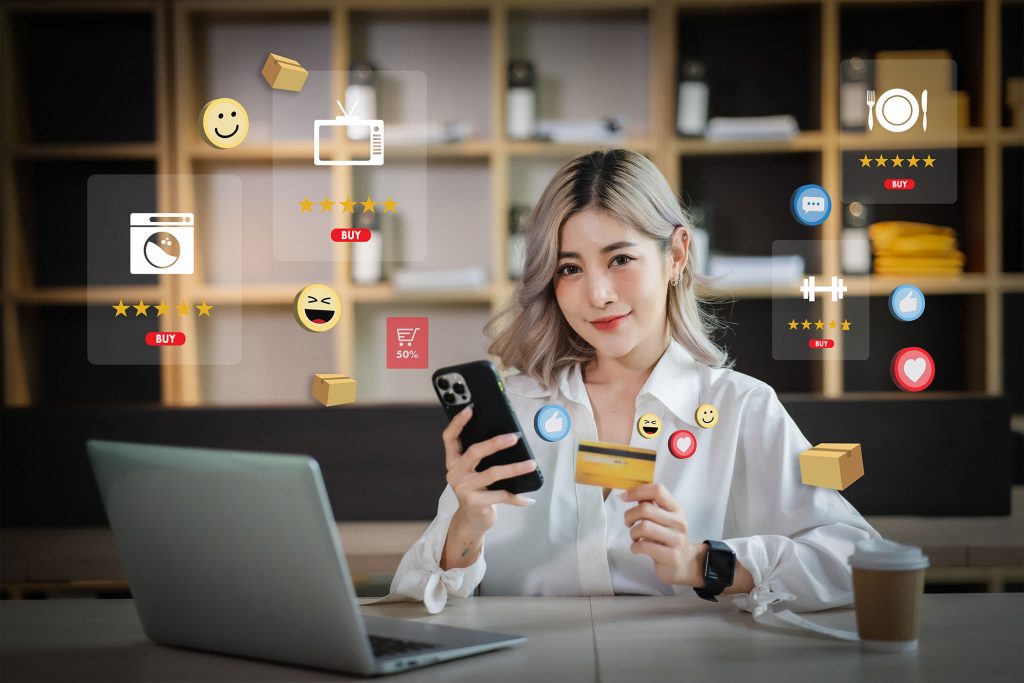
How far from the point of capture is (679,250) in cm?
143

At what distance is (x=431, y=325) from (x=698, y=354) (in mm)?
1153

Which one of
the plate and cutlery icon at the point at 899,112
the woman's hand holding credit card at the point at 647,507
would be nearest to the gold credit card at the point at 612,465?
the woman's hand holding credit card at the point at 647,507

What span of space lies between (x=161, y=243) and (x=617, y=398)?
77cm

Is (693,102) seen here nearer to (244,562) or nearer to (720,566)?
(720,566)

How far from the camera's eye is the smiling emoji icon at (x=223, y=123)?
1600 millimetres

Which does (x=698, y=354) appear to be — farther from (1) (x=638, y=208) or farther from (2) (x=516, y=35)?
(2) (x=516, y=35)

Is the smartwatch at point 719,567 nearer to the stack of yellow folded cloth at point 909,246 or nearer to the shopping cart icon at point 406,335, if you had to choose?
the shopping cart icon at point 406,335

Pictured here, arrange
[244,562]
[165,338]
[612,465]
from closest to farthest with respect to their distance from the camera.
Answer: [244,562]
[612,465]
[165,338]

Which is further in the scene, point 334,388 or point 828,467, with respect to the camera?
point 334,388

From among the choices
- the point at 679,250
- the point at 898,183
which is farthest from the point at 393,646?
the point at 898,183

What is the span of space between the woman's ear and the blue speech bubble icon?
22 centimetres

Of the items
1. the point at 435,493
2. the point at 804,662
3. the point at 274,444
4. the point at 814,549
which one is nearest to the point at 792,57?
the point at 435,493

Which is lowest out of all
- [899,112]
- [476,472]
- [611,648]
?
[611,648]

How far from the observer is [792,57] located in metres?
2.59
